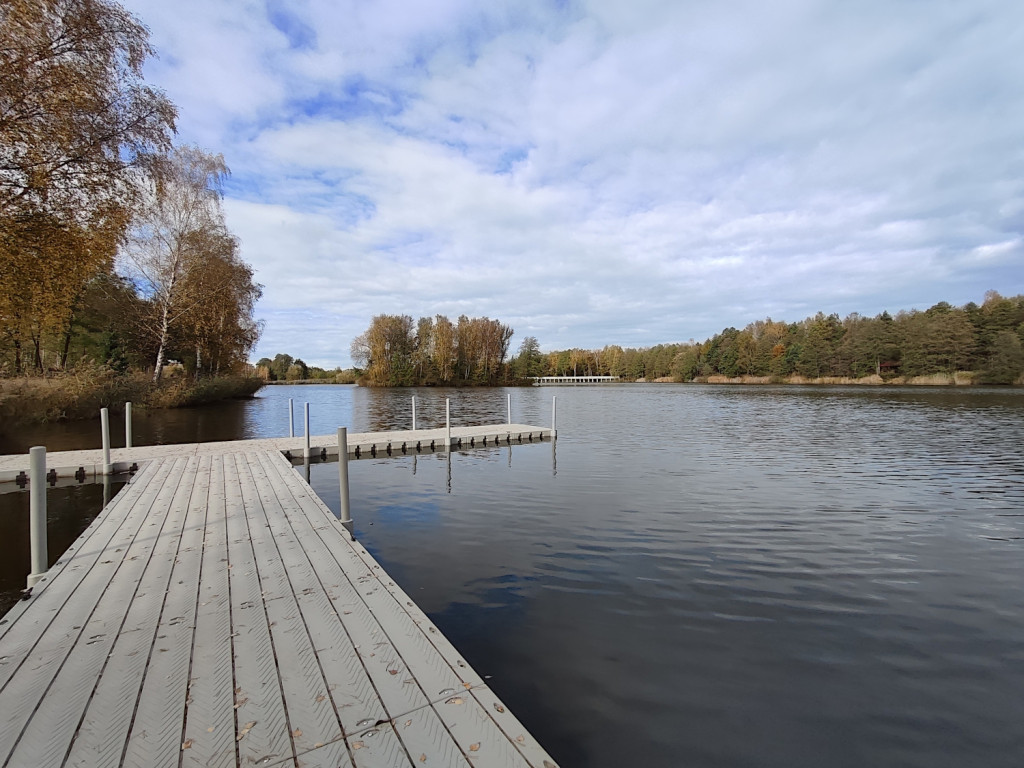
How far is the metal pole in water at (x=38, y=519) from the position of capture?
10.6 feet

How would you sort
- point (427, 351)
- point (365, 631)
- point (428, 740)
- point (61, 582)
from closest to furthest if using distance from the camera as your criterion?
point (428, 740) → point (365, 631) → point (61, 582) → point (427, 351)

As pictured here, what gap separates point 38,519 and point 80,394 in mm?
13968

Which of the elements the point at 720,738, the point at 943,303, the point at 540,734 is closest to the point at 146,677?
the point at 540,734

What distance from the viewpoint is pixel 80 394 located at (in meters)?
13.9

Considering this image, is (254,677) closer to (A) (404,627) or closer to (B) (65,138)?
(A) (404,627)

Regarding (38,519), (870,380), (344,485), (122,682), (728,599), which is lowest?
(728,599)

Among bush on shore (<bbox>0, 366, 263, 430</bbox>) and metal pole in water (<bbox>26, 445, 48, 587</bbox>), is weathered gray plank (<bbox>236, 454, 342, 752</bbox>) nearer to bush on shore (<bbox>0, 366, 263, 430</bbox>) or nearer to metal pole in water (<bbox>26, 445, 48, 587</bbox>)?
metal pole in water (<bbox>26, 445, 48, 587</bbox>)

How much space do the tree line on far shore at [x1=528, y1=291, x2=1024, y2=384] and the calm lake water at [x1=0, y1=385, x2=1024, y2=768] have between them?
4961cm

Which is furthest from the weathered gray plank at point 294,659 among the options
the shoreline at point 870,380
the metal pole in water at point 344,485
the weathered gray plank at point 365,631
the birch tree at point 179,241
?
the shoreline at point 870,380


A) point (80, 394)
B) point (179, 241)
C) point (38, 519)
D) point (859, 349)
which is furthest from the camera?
point (859, 349)

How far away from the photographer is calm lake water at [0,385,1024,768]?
251 cm

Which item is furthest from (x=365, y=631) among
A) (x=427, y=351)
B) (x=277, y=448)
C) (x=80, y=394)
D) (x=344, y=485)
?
(x=427, y=351)

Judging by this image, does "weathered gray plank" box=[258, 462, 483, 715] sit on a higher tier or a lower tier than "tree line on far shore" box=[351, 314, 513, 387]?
lower

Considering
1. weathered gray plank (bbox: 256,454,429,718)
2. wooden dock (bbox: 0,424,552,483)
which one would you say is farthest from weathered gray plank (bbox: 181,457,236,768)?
wooden dock (bbox: 0,424,552,483)
